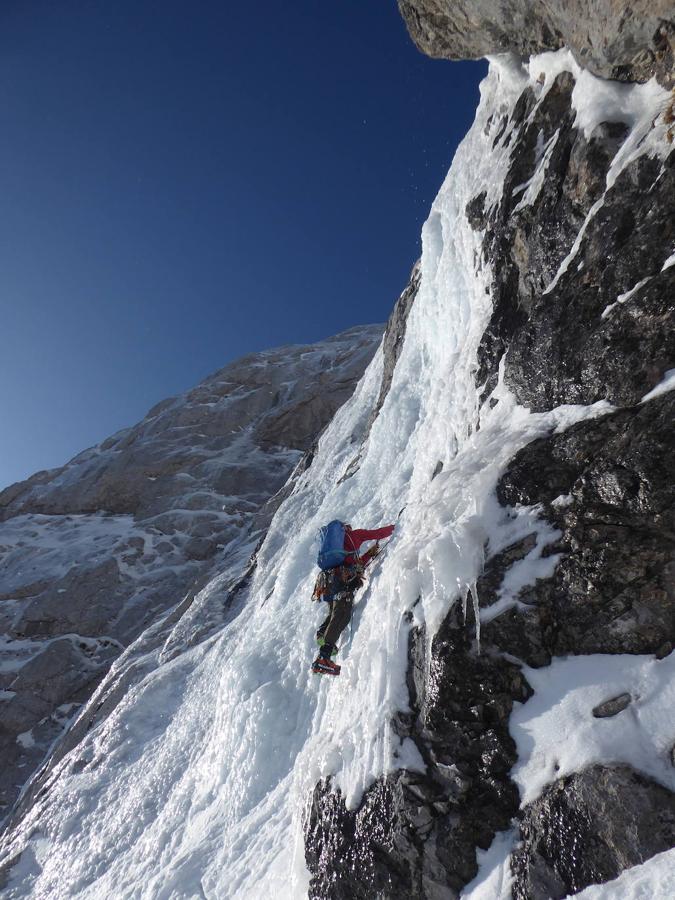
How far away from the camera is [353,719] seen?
4.38 meters

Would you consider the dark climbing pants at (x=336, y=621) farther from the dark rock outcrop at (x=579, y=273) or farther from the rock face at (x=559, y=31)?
the rock face at (x=559, y=31)

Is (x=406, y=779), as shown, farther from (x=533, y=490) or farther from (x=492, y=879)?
(x=533, y=490)

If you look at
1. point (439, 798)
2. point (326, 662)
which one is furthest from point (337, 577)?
point (439, 798)

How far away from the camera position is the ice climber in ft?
20.3

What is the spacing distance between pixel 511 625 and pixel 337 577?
3.07 meters

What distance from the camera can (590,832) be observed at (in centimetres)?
279

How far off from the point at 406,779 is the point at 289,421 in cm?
2879

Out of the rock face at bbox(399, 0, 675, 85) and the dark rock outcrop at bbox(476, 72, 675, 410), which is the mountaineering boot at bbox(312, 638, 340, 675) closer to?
the dark rock outcrop at bbox(476, 72, 675, 410)

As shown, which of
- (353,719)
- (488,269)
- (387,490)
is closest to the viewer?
(353,719)

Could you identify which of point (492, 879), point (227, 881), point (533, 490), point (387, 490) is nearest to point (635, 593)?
point (533, 490)

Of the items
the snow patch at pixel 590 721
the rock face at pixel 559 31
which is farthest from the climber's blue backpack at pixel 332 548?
the rock face at pixel 559 31

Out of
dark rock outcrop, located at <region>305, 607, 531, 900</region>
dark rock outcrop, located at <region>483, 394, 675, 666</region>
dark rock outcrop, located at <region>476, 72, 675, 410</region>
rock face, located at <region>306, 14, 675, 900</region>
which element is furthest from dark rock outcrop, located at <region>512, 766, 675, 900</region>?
dark rock outcrop, located at <region>476, 72, 675, 410</region>

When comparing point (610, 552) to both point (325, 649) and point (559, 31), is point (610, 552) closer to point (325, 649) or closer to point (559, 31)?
point (325, 649)

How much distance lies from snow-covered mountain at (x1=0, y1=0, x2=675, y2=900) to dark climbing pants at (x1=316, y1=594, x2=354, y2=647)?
6.8 inches
